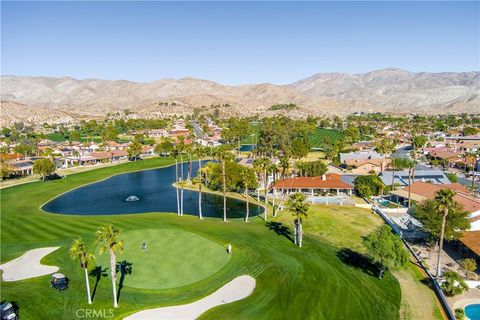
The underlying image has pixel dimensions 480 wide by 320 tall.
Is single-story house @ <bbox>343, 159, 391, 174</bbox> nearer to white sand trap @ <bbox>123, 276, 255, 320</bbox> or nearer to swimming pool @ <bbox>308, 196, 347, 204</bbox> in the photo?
swimming pool @ <bbox>308, 196, 347, 204</bbox>

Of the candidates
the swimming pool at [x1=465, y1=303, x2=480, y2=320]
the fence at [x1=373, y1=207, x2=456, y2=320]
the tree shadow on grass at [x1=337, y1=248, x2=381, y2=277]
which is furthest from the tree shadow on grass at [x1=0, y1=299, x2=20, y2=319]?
the swimming pool at [x1=465, y1=303, x2=480, y2=320]

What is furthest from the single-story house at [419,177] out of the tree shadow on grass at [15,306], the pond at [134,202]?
the tree shadow on grass at [15,306]

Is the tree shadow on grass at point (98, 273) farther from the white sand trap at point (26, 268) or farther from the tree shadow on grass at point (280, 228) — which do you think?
the tree shadow on grass at point (280, 228)

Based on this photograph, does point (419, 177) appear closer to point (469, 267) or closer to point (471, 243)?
point (471, 243)

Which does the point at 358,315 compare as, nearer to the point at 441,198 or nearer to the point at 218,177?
the point at 441,198

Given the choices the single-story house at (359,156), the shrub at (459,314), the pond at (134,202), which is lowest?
the shrub at (459,314)

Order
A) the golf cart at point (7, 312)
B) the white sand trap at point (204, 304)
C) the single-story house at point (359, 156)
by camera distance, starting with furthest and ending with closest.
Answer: the single-story house at point (359, 156), the white sand trap at point (204, 304), the golf cart at point (7, 312)
